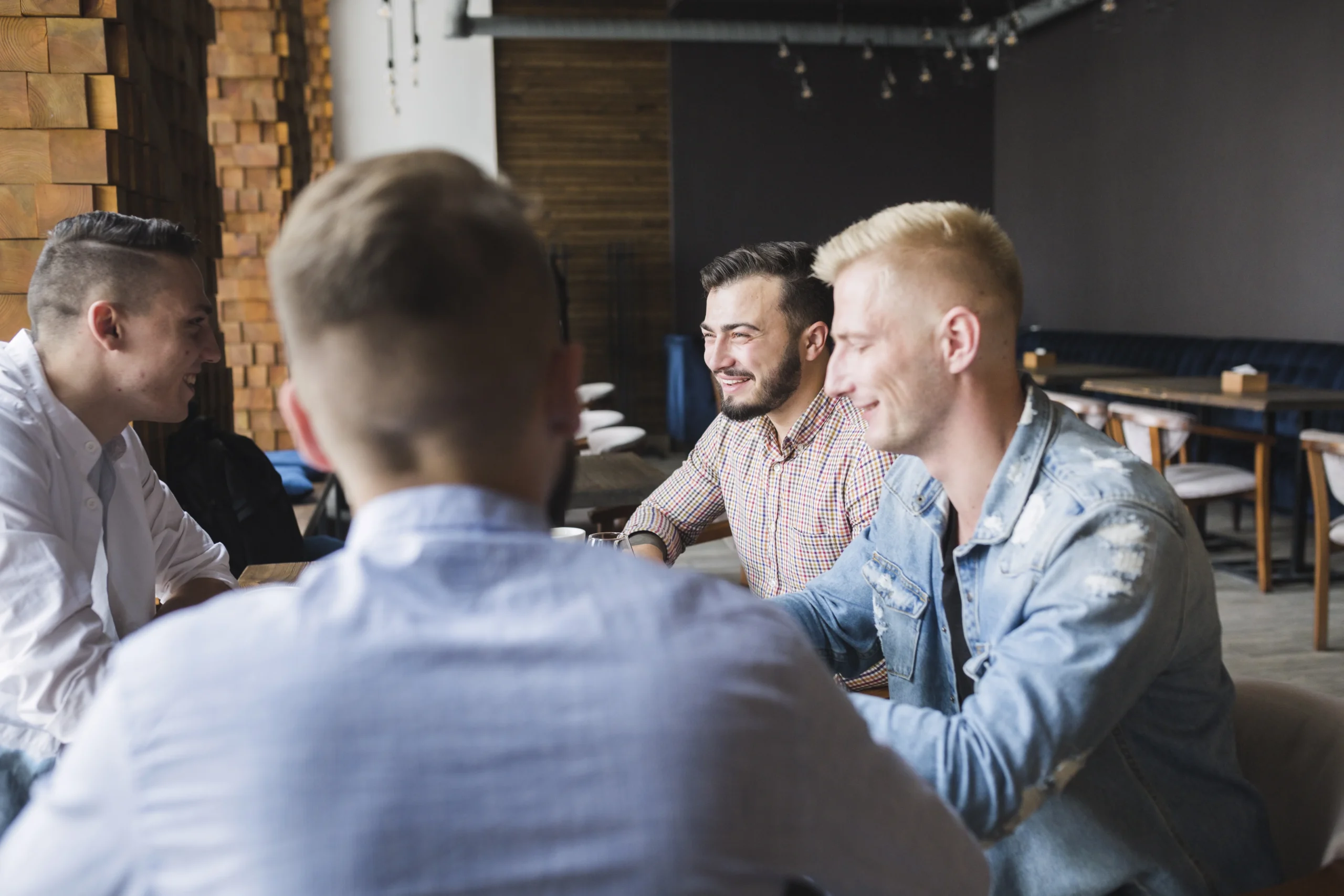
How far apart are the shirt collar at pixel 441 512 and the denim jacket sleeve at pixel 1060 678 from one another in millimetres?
484

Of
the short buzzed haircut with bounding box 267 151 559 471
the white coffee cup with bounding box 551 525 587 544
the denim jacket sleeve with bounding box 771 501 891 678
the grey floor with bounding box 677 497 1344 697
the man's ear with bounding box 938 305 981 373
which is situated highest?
the short buzzed haircut with bounding box 267 151 559 471

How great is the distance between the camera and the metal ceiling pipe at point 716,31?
31.2 ft

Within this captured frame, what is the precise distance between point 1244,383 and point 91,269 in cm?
513

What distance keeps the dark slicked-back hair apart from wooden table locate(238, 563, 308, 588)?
1.02 meters

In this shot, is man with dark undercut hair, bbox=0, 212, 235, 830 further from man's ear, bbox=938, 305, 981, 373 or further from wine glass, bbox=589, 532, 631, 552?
man's ear, bbox=938, 305, 981, 373

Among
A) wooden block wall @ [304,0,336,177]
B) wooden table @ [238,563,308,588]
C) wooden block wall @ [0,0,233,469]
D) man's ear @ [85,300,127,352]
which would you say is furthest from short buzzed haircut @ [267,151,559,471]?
wooden block wall @ [304,0,336,177]

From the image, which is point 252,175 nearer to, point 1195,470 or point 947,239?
point 1195,470

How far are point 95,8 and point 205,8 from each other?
4.51ft

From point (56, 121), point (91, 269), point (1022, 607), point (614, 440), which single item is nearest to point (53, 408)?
point (91, 269)

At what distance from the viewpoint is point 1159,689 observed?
1.21 metres

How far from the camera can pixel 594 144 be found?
10.4 m

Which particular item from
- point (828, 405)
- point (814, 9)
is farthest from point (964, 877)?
point (814, 9)

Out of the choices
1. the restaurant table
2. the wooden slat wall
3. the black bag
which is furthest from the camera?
the wooden slat wall

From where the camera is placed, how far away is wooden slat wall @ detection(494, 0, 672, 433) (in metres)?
10.3
